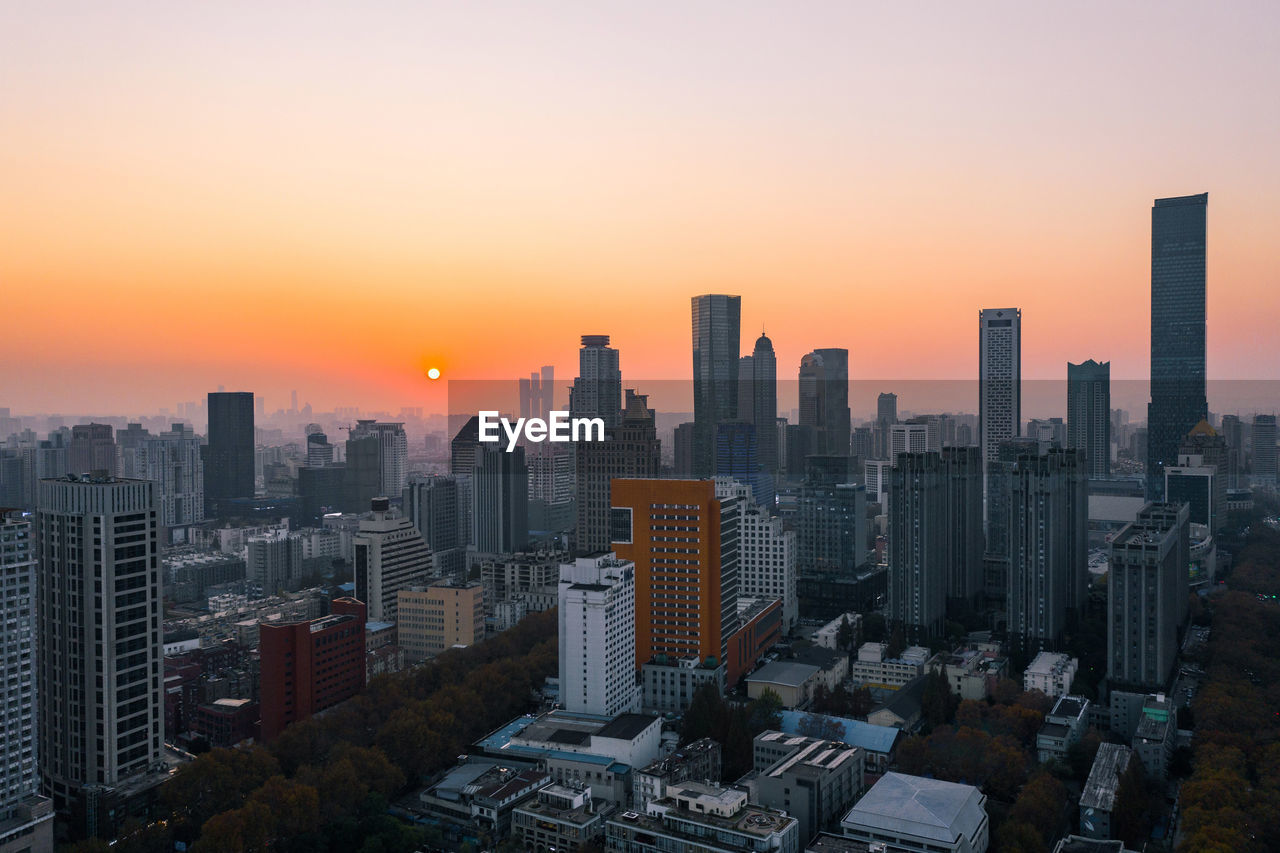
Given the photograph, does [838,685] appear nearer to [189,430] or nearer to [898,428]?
[898,428]

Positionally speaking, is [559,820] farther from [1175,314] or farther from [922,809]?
[1175,314]

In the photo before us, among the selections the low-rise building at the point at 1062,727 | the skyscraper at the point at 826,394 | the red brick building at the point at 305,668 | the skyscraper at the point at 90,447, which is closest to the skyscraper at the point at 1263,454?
the skyscraper at the point at 826,394

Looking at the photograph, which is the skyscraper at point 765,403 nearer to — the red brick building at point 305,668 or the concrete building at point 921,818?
the red brick building at point 305,668

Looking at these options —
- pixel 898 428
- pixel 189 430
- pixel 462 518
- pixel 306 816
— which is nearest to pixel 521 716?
pixel 306 816

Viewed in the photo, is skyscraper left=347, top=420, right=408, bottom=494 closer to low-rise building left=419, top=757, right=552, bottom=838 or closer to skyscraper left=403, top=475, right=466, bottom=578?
skyscraper left=403, top=475, right=466, bottom=578

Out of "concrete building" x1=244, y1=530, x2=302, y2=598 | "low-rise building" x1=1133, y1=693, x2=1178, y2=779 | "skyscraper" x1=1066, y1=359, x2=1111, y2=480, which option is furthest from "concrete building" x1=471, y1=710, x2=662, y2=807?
"skyscraper" x1=1066, y1=359, x2=1111, y2=480

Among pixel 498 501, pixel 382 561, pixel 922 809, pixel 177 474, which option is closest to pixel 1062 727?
pixel 922 809
